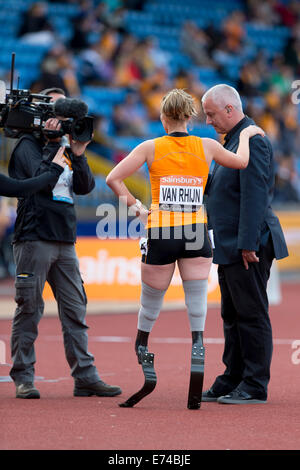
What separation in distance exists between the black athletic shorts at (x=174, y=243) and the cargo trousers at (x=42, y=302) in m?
0.99

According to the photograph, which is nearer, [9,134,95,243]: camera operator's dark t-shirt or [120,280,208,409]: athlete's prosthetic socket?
[120,280,208,409]: athlete's prosthetic socket

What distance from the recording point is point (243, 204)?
6.56 meters

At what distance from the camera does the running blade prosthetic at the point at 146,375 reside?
6141 mm

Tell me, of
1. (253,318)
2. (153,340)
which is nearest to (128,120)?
(153,340)

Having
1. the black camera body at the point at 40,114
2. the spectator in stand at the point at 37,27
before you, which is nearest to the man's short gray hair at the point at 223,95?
the black camera body at the point at 40,114

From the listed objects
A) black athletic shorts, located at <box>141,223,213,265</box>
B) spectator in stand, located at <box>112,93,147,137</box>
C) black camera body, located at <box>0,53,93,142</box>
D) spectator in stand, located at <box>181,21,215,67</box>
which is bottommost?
black athletic shorts, located at <box>141,223,213,265</box>

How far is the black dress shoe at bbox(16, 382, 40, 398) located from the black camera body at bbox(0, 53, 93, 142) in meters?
1.82

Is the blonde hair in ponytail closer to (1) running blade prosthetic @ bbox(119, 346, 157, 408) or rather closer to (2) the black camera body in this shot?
(2) the black camera body

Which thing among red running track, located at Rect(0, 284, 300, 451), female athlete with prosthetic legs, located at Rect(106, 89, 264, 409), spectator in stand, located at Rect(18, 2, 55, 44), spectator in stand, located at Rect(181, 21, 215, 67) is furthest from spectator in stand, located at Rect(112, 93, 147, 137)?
female athlete with prosthetic legs, located at Rect(106, 89, 264, 409)

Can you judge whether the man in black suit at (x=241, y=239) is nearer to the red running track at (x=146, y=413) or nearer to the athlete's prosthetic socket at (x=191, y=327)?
the red running track at (x=146, y=413)

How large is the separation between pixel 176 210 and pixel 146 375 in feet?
3.59

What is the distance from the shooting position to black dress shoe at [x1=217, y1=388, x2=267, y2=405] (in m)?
6.63
